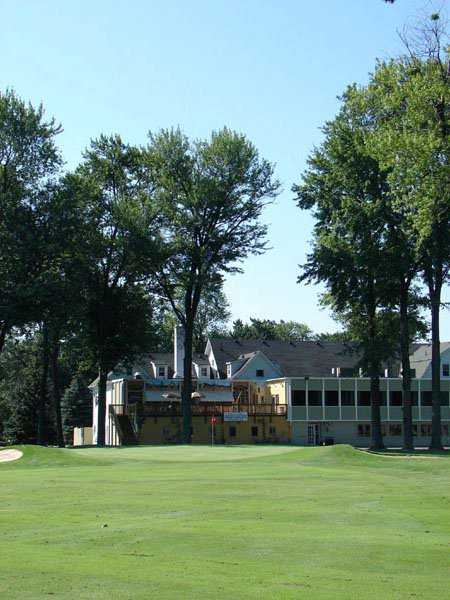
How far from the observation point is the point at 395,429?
3216 inches

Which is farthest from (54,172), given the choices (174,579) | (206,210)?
(174,579)

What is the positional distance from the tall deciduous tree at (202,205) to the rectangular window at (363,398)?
74.1 feet

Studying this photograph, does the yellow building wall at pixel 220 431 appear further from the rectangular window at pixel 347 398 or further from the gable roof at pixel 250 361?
the gable roof at pixel 250 361

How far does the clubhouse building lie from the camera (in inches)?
3004

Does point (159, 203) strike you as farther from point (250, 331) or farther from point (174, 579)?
point (250, 331)

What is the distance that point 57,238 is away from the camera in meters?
58.5

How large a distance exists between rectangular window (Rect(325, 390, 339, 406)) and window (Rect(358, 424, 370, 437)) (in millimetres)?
3415

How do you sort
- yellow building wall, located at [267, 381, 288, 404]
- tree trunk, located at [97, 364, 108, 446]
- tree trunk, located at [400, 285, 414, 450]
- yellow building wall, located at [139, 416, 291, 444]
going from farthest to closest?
yellow building wall, located at [267, 381, 288, 404], yellow building wall, located at [139, 416, 291, 444], tree trunk, located at [97, 364, 108, 446], tree trunk, located at [400, 285, 414, 450]

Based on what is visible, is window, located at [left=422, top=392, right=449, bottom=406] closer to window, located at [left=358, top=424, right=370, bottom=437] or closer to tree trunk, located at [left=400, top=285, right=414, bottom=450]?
window, located at [left=358, top=424, right=370, bottom=437]

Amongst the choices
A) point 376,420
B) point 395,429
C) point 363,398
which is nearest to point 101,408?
point 376,420

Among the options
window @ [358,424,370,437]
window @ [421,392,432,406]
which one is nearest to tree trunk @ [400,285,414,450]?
window @ [358,424,370,437]

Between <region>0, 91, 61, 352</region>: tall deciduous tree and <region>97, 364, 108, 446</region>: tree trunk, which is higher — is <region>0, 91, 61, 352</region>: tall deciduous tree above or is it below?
above

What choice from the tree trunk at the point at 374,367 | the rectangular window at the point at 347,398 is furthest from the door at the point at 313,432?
the tree trunk at the point at 374,367

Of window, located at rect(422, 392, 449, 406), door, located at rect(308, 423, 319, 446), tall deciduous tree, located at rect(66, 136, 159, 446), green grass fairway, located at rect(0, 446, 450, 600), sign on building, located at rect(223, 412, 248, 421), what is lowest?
door, located at rect(308, 423, 319, 446)
